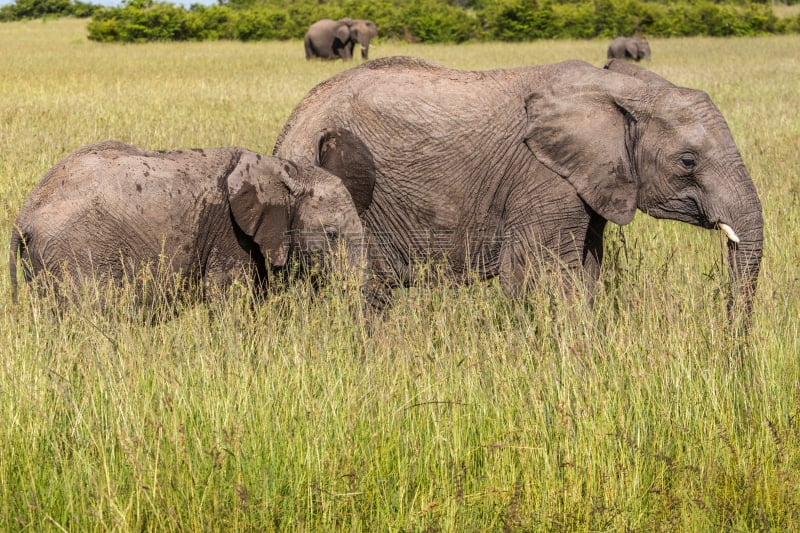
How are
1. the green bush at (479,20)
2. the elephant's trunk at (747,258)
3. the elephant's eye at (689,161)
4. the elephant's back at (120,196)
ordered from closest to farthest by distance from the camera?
the elephant's back at (120,196) < the elephant's trunk at (747,258) < the elephant's eye at (689,161) < the green bush at (479,20)

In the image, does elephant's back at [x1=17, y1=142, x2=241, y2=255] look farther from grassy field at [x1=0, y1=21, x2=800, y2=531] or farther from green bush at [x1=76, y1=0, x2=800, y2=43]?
green bush at [x1=76, y1=0, x2=800, y2=43]

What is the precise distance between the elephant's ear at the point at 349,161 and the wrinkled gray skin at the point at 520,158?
0.21ft

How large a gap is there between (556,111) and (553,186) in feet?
1.47

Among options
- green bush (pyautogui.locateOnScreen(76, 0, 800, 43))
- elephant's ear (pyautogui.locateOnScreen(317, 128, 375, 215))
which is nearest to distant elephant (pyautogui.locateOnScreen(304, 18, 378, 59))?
Result: green bush (pyautogui.locateOnScreen(76, 0, 800, 43))

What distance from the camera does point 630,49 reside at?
107ft

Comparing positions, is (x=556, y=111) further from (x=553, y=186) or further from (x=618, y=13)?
(x=618, y=13)

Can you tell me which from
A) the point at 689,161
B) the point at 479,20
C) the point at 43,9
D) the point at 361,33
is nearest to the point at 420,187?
the point at 689,161

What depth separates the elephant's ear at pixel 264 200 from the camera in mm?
5402

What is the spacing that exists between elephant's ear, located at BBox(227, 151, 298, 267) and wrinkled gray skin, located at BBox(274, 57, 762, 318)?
57 centimetres

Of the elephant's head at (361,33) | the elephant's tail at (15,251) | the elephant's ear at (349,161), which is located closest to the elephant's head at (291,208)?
the elephant's ear at (349,161)

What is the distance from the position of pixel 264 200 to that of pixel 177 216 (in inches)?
20.0

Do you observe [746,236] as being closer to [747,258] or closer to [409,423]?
[747,258]

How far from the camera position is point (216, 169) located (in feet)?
17.8

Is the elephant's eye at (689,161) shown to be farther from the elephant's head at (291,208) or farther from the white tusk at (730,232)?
the elephant's head at (291,208)
